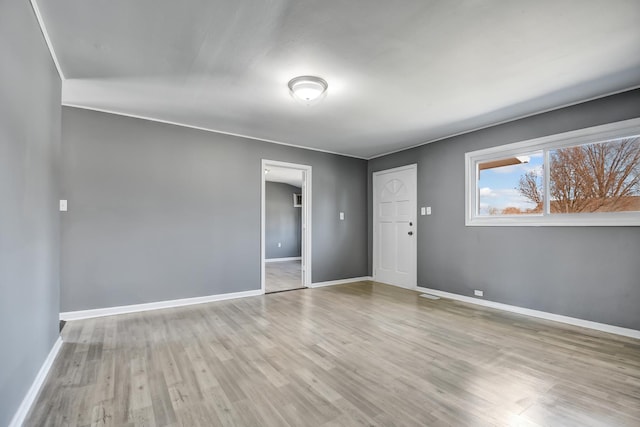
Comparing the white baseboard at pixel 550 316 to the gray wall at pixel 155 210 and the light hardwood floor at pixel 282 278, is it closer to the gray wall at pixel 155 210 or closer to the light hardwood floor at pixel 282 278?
the light hardwood floor at pixel 282 278

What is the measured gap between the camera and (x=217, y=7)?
1.84m

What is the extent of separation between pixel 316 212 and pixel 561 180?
3488 mm

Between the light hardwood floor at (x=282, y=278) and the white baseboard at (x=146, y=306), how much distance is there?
643 millimetres

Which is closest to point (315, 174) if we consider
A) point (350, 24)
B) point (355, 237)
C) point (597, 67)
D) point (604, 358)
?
point (355, 237)

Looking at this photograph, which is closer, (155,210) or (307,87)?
(307,87)

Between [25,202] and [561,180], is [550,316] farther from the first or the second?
[25,202]

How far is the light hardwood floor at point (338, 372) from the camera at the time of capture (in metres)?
1.72

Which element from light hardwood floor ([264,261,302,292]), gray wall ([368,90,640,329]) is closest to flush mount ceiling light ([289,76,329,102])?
gray wall ([368,90,640,329])

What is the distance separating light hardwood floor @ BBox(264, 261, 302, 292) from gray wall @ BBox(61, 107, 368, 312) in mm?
648

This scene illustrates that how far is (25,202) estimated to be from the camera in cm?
178

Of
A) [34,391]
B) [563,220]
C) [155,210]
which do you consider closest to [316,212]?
[155,210]

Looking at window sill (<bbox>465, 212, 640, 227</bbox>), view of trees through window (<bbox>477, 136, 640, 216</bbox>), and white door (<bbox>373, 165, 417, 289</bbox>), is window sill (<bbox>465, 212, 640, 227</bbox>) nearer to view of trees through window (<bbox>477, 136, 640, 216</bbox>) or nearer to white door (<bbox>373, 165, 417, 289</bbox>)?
view of trees through window (<bbox>477, 136, 640, 216</bbox>)

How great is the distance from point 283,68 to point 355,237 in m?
3.86

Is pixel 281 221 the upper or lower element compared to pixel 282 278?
upper
